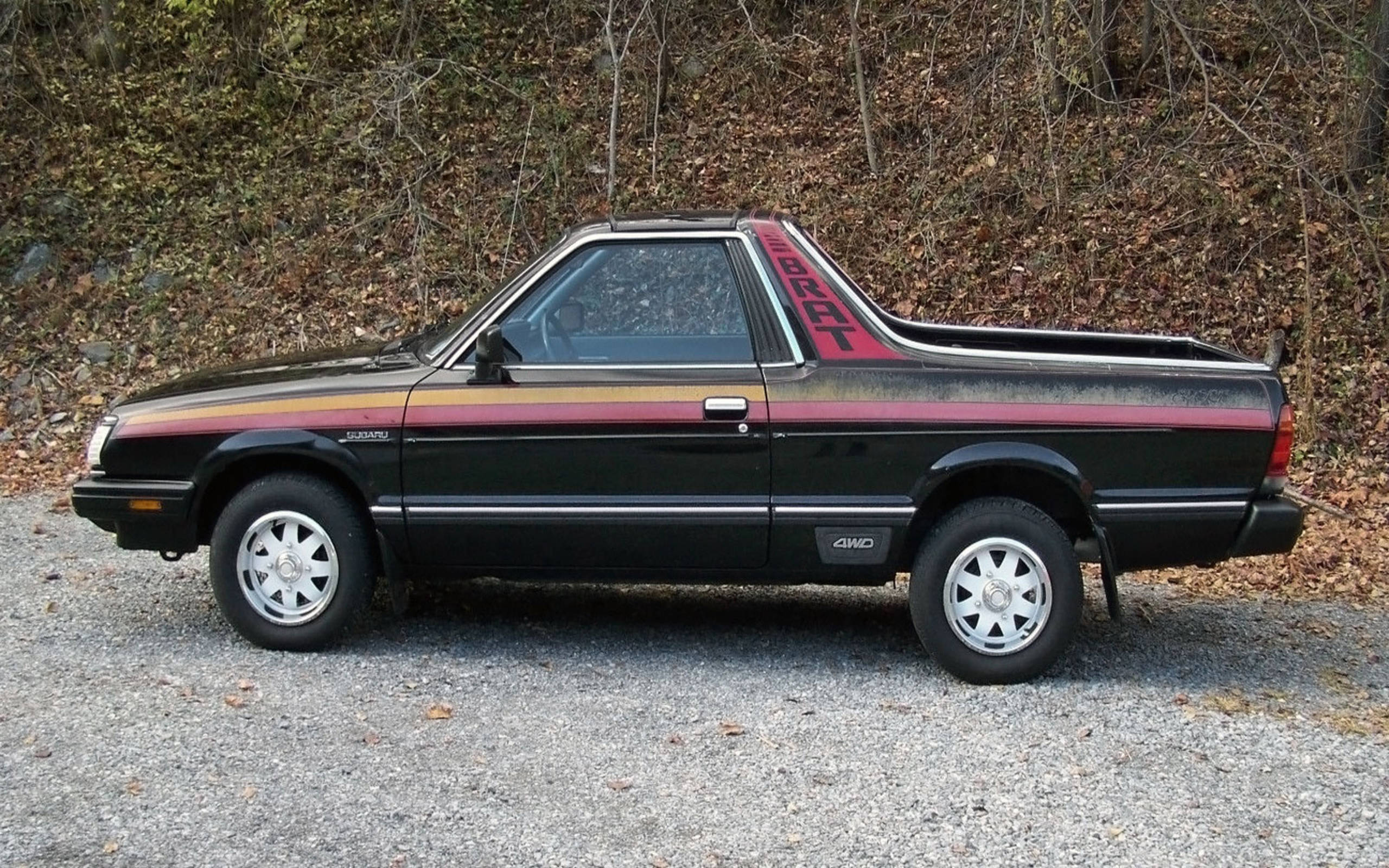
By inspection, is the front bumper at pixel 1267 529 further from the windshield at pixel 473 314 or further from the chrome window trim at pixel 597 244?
the windshield at pixel 473 314

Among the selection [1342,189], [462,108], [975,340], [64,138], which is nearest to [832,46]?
[462,108]

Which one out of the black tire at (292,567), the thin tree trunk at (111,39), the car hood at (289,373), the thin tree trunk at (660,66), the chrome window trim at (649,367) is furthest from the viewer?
the thin tree trunk at (111,39)

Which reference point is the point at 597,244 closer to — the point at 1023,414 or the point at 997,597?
the point at 1023,414

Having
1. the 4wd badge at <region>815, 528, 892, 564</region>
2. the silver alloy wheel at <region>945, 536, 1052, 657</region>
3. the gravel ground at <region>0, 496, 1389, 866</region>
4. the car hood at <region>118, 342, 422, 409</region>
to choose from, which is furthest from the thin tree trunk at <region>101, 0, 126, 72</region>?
the silver alloy wheel at <region>945, 536, 1052, 657</region>

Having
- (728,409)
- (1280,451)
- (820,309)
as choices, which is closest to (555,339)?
(728,409)

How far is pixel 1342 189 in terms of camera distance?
11.7 metres

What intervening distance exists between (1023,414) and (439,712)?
8.29ft

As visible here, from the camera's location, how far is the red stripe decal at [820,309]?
5695 millimetres

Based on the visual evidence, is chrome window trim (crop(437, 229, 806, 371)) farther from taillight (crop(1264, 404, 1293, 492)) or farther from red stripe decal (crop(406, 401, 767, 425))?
taillight (crop(1264, 404, 1293, 492))

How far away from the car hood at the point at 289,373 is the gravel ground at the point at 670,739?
3.58 ft

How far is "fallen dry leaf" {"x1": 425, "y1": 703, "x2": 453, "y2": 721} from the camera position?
17.2 feet

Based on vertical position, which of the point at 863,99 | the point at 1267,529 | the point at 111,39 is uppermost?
the point at 111,39

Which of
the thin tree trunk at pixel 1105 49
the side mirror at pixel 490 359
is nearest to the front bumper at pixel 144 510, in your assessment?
the side mirror at pixel 490 359

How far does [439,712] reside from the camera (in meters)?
5.30
